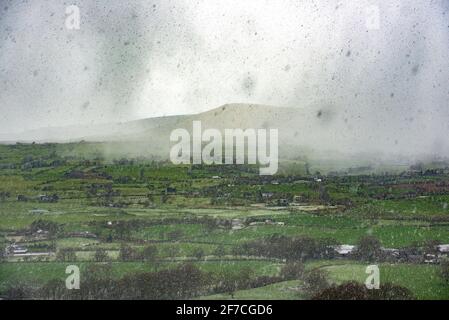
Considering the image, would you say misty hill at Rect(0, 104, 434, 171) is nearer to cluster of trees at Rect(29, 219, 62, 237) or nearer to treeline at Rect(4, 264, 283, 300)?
cluster of trees at Rect(29, 219, 62, 237)

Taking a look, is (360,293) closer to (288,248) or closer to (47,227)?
(288,248)

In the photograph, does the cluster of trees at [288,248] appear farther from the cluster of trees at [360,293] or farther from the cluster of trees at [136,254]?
the cluster of trees at [136,254]

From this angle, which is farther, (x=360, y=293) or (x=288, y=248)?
(x=288, y=248)

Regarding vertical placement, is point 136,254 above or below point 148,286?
above

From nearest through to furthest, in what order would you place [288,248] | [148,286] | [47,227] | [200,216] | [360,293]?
[360,293] < [148,286] < [288,248] < [47,227] < [200,216]

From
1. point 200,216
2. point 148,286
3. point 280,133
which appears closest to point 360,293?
point 148,286

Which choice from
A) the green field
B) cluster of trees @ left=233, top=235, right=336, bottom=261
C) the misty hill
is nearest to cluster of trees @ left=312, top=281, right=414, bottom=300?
the green field

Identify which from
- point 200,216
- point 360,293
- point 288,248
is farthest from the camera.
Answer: point 200,216

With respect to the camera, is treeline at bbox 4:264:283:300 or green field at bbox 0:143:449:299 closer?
treeline at bbox 4:264:283:300

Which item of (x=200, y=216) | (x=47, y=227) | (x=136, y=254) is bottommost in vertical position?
(x=136, y=254)

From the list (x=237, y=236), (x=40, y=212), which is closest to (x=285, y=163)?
(x=237, y=236)
